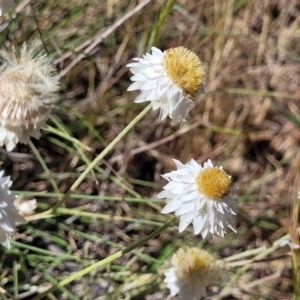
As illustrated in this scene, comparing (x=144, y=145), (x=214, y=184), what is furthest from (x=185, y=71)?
(x=144, y=145)

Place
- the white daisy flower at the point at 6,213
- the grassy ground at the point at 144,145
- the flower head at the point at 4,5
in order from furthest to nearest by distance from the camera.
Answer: the grassy ground at the point at 144,145 < the flower head at the point at 4,5 < the white daisy flower at the point at 6,213

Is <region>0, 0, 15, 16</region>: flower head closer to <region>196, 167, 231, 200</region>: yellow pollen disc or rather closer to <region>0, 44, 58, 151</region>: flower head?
<region>0, 44, 58, 151</region>: flower head

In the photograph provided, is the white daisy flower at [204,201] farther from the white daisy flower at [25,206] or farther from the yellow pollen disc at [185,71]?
the white daisy flower at [25,206]

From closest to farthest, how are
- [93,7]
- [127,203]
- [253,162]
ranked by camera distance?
1. [127,203]
2. [93,7]
3. [253,162]

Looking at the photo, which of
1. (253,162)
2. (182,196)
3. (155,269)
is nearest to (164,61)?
(182,196)

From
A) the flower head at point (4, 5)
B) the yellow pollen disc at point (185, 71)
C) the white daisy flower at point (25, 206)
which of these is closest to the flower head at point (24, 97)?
the flower head at point (4, 5)

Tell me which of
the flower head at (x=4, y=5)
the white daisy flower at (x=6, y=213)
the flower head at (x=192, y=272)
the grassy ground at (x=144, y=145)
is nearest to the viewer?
the white daisy flower at (x=6, y=213)

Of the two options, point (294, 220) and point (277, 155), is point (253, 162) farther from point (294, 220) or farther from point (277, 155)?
point (294, 220)
